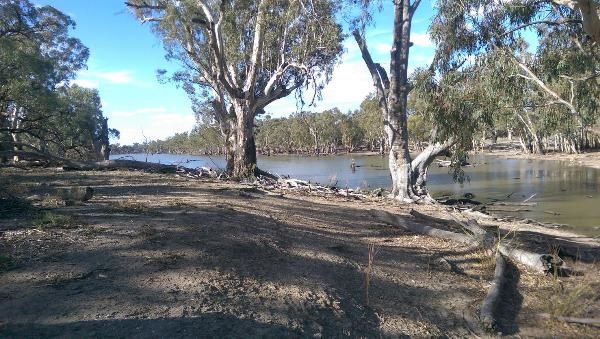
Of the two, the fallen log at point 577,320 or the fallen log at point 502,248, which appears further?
the fallen log at point 502,248

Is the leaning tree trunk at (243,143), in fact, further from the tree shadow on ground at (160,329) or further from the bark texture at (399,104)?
the tree shadow on ground at (160,329)

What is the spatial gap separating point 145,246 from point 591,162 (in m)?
41.2

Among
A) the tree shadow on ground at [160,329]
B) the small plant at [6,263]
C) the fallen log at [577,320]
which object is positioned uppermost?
the small plant at [6,263]

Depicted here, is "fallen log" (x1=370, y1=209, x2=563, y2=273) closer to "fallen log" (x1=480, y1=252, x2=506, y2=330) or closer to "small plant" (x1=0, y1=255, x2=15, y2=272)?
"fallen log" (x1=480, y1=252, x2=506, y2=330)

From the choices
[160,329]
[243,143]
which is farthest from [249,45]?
[160,329]

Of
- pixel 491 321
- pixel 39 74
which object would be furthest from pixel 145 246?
pixel 39 74

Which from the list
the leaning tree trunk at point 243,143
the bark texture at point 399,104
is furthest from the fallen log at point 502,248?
the leaning tree trunk at point 243,143

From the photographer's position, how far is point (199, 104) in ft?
89.0

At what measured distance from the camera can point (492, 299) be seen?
4707 mm

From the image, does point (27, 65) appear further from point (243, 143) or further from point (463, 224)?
point (463, 224)

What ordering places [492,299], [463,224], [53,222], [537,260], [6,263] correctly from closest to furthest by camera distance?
1. [6,263]
2. [492,299]
3. [53,222]
4. [537,260]
5. [463,224]

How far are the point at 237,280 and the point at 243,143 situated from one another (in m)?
12.2

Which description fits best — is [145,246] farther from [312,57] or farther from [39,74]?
[39,74]

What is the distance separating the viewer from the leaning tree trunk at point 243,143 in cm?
1612
